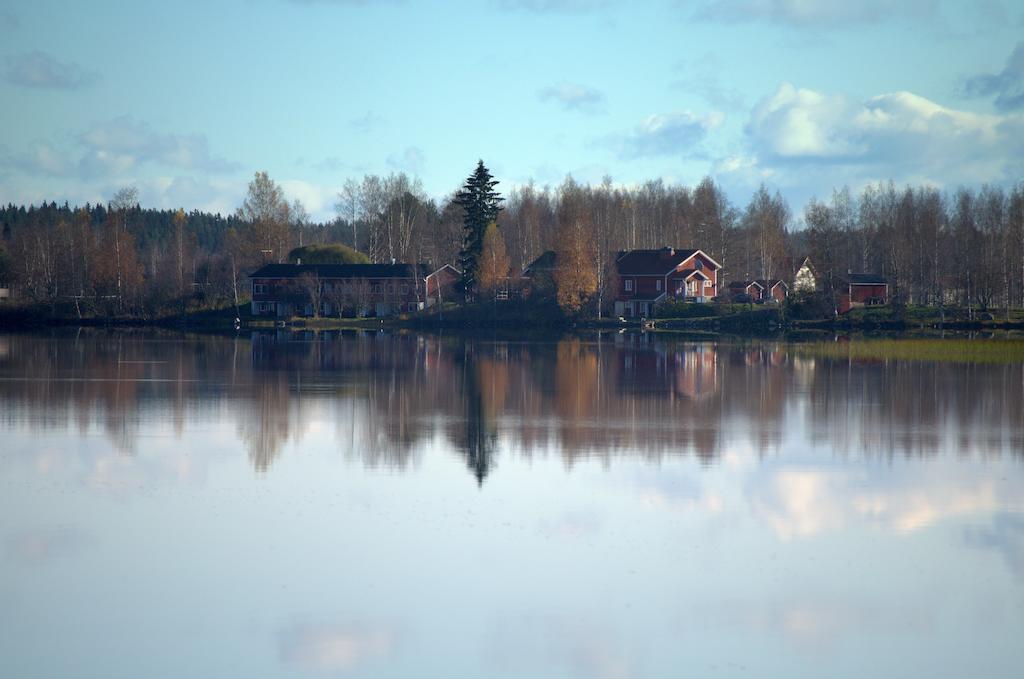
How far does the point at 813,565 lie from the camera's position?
1297 cm

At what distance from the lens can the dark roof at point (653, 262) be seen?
9025cm

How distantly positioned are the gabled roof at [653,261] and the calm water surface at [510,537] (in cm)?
6194

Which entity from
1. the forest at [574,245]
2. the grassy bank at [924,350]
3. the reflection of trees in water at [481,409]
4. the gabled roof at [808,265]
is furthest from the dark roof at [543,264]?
the reflection of trees in water at [481,409]

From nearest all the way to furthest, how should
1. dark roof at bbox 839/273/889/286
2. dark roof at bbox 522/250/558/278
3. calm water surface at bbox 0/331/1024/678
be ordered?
calm water surface at bbox 0/331/1024/678
dark roof at bbox 839/273/889/286
dark roof at bbox 522/250/558/278

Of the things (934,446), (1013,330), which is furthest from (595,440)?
(1013,330)

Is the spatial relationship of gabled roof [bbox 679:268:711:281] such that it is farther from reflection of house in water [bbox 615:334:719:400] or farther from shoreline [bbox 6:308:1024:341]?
reflection of house in water [bbox 615:334:719:400]

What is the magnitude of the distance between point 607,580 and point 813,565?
2.58 meters

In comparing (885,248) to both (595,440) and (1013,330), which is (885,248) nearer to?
(1013,330)

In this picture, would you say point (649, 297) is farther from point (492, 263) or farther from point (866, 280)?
point (866, 280)

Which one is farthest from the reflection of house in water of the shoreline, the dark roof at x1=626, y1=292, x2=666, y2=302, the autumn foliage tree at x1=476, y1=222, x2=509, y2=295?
the dark roof at x1=626, y1=292, x2=666, y2=302

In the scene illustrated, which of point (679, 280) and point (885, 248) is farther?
point (885, 248)

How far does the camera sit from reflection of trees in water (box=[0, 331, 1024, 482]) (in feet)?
71.6

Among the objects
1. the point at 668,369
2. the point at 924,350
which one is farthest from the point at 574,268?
the point at 668,369

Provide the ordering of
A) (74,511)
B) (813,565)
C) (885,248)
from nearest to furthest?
(813,565) < (74,511) < (885,248)
